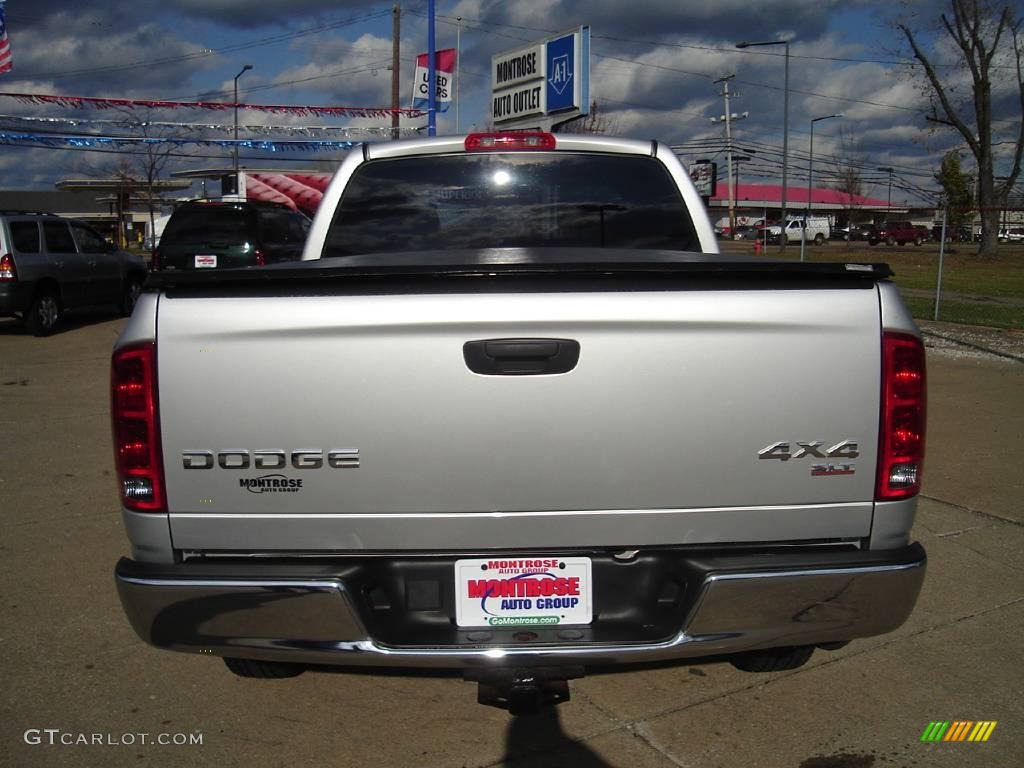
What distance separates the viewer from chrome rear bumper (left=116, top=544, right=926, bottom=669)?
2.40m

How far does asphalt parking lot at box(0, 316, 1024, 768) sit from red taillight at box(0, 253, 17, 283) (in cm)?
942

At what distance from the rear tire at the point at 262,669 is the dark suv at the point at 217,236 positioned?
11312mm

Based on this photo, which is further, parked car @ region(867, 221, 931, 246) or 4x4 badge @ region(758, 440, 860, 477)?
parked car @ region(867, 221, 931, 246)

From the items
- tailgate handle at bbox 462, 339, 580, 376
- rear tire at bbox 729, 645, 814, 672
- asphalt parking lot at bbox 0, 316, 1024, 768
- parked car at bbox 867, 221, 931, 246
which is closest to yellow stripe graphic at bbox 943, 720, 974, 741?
asphalt parking lot at bbox 0, 316, 1024, 768

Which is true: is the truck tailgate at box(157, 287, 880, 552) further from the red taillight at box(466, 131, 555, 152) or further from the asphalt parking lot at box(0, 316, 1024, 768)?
the red taillight at box(466, 131, 555, 152)

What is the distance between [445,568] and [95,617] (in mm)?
2232

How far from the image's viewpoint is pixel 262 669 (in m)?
3.11

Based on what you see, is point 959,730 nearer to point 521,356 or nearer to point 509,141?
point 521,356

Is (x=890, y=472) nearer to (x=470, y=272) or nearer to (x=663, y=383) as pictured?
(x=663, y=383)

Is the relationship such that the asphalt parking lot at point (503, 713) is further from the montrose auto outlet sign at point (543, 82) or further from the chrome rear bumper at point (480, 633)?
the montrose auto outlet sign at point (543, 82)

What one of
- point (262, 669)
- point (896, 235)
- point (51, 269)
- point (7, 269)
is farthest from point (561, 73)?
point (896, 235)

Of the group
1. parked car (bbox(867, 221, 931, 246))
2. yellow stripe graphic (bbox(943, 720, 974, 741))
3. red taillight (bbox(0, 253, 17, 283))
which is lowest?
yellow stripe graphic (bbox(943, 720, 974, 741))

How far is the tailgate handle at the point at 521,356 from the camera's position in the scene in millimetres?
2357

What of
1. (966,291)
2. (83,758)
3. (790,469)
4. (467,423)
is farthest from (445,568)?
(966,291)
